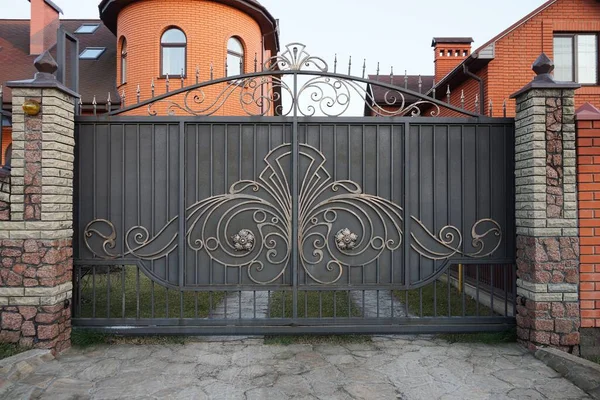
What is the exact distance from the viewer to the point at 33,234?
360 centimetres

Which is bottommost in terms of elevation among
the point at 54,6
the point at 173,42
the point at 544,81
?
the point at 544,81

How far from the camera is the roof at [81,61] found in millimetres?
11492

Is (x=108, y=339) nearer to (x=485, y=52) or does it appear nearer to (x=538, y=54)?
(x=485, y=52)

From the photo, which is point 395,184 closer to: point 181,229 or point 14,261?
point 181,229

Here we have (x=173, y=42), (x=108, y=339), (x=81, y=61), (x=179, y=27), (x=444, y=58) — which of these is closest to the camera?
(x=108, y=339)

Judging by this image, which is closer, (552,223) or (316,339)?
(552,223)

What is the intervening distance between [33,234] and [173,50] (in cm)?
798

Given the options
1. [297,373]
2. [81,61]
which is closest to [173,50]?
[81,61]

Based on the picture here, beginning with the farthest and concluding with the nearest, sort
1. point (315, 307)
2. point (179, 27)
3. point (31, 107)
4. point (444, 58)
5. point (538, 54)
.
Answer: point (444, 58), point (179, 27), point (538, 54), point (315, 307), point (31, 107)

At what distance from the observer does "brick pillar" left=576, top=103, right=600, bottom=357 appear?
372cm

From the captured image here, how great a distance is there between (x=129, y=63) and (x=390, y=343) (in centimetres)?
957

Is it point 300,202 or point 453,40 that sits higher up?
point 453,40

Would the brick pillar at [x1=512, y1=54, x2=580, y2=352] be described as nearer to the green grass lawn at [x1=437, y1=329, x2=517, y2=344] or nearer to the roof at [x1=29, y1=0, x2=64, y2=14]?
the green grass lawn at [x1=437, y1=329, x2=517, y2=344]

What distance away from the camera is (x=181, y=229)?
13.0 ft
